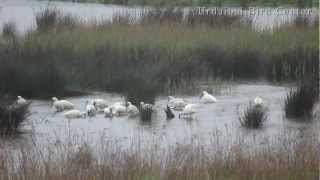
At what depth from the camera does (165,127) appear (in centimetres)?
1173

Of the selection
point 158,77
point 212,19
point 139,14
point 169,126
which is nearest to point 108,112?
point 169,126

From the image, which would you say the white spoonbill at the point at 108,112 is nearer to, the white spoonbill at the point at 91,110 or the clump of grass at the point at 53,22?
the white spoonbill at the point at 91,110

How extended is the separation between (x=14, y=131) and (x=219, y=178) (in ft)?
16.8

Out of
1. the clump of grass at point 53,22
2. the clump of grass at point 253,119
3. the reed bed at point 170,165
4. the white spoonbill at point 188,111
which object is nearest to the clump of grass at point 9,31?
the clump of grass at point 53,22

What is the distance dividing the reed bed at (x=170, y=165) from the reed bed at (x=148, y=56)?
6.80 metres

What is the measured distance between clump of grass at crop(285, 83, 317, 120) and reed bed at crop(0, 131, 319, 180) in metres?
4.96

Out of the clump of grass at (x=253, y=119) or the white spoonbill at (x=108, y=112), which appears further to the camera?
the white spoonbill at (x=108, y=112)

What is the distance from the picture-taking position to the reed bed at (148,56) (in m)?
14.9

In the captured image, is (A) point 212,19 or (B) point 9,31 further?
(A) point 212,19

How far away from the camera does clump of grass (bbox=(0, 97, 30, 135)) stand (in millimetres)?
11086

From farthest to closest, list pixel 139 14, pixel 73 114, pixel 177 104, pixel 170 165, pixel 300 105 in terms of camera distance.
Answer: pixel 139 14 → pixel 177 104 → pixel 300 105 → pixel 73 114 → pixel 170 165

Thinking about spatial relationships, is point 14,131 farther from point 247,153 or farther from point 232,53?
point 232,53

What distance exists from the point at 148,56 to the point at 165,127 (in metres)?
5.02

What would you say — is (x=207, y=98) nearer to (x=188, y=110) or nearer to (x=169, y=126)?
(x=188, y=110)
